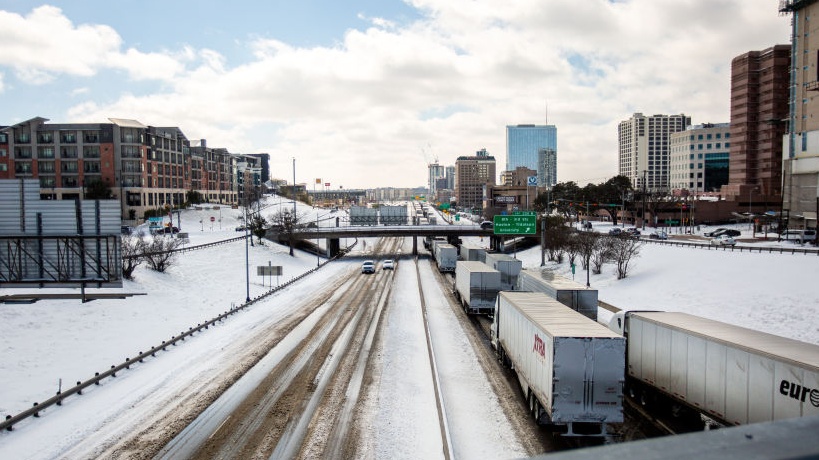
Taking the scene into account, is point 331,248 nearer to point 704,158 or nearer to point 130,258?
point 130,258

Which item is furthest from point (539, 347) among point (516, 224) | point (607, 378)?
point (516, 224)

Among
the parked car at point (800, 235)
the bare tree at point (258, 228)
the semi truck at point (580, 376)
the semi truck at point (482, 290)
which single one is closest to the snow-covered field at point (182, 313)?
the semi truck at point (580, 376)

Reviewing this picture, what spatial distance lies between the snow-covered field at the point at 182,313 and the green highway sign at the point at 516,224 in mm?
8336

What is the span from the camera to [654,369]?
1936cm

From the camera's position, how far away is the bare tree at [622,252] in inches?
2105

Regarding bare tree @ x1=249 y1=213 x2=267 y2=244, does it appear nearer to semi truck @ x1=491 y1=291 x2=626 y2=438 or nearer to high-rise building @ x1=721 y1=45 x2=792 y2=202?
semi truck @ x1=491 y1=291 x2=626 y2=438

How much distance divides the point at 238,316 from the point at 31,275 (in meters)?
14.7

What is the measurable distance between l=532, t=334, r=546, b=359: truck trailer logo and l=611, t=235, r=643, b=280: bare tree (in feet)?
128

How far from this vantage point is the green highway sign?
63062mm

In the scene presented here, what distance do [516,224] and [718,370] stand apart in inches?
1893

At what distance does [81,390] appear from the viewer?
22.9 metres

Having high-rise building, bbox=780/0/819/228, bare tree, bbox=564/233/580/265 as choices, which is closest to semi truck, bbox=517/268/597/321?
bare tree, bbox=564/233/580/265

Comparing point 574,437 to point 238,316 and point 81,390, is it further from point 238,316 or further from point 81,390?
point 238,316

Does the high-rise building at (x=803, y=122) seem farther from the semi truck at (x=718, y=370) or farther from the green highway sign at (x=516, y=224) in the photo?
the semi truck at (x=718, y=370)
